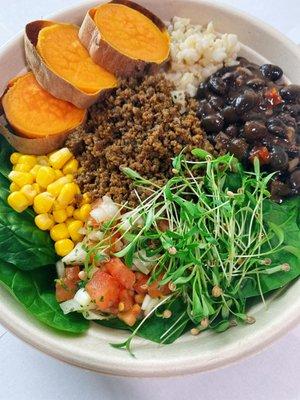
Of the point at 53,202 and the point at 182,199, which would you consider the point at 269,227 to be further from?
the point at 53,202

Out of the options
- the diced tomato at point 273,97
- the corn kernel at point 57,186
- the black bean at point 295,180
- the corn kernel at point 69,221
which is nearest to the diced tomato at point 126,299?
the corn kernel at point 69,221

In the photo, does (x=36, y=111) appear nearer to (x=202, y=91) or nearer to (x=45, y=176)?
(x=45, y=176)

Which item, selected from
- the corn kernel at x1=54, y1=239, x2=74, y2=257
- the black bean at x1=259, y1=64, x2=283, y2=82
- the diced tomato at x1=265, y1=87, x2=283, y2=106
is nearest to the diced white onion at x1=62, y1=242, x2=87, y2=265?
the corn kernel at x1=54, y1=239, x2=74, y2=257

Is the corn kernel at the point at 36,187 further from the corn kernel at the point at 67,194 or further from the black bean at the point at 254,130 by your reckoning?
the black bean at the point at 254,130

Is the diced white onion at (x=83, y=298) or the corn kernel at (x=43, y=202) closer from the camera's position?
the diced white onion at (x=83, y=298)

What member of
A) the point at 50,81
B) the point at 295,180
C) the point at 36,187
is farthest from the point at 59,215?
the point at 295,180

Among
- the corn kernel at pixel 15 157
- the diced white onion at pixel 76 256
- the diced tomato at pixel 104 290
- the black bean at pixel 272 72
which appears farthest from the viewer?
the black bean at pixel 272 72

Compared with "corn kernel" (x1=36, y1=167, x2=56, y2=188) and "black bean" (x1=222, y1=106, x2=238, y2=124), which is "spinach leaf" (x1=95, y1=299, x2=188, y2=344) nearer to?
"corn kernel" (x1=36, y1=167, x2=56, y2=188)
